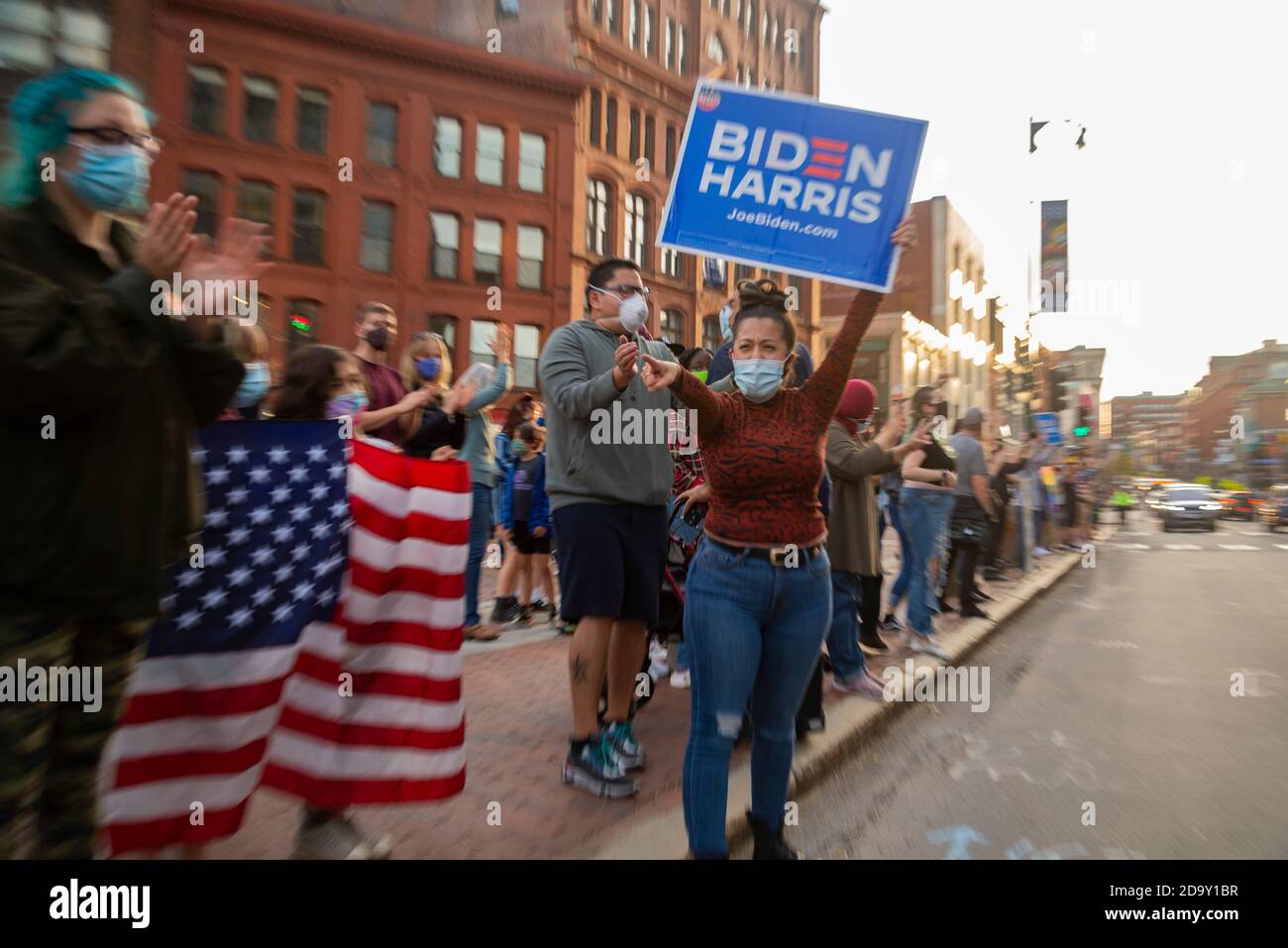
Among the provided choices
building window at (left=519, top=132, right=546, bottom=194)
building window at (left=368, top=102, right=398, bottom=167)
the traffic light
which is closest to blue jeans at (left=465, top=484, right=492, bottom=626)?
the traffic light

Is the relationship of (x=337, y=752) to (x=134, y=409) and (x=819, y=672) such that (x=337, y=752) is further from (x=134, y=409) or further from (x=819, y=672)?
(x=819, y=672)

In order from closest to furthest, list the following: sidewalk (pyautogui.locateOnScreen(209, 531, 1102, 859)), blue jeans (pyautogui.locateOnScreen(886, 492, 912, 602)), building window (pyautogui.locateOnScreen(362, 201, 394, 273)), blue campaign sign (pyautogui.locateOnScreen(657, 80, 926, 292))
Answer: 1. sidewalk (pyautogui.locateOnScreen(209, 531, 1102, 859))
2. blue campaign sign (pyautogui.locateOnScreen(657, 80, 926, 292))
3. blue jeans (pyautogui.locateOnScreen(886, 492, 912, 602))
4. building window (pyautogui.locateOnScreen(362, 201, 394, 273))

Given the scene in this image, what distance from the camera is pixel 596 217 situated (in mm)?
32406

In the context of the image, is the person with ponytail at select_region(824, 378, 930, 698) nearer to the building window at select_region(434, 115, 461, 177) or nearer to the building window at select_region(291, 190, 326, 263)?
the building window at select_region(291, 190, 326, 263)

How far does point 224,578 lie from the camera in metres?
2.78

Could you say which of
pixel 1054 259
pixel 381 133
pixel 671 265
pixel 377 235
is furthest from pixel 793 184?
pixel 671 265

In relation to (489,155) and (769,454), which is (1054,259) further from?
(769,454)

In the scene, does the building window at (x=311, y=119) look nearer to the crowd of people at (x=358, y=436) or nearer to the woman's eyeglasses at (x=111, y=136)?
the crowd of people at (x=358, y=436)

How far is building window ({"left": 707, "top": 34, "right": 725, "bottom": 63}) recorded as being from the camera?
3734 cm

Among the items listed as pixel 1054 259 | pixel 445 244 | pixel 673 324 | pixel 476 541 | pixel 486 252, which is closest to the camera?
pixel 476 541

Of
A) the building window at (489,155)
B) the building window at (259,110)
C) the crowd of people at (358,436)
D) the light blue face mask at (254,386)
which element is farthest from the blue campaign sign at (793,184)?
the building window at (489,155)

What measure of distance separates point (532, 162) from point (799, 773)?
29.5 metres

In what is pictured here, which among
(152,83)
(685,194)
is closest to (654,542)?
(685,194)

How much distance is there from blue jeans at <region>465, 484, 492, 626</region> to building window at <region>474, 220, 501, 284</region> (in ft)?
78.7
